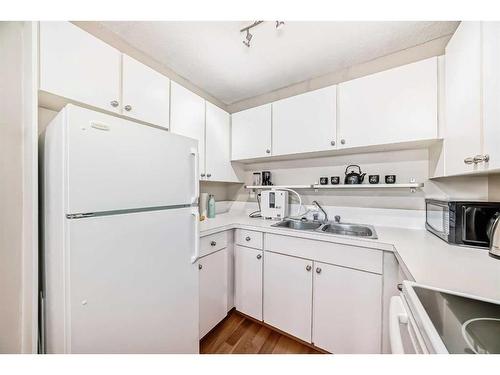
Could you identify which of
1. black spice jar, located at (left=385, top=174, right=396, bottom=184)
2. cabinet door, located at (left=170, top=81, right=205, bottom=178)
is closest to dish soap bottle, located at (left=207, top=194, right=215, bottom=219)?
cabinet door, located at (left=170, top=81, right=205, bottom=178)

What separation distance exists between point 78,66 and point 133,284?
1165mm

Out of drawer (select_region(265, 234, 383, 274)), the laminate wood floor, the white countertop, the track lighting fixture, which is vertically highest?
the track lighting fixture

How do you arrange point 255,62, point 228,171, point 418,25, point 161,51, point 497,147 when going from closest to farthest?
1. point 497,147
2. point 418,25
3. point 161,51
4. point 255,62
5. point 228,171

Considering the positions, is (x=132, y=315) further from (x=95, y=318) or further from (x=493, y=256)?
(x=493, y=256)

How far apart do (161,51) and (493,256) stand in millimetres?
2439

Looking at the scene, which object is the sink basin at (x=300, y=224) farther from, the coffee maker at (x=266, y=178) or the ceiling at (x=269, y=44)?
the ceiling at (x=269, y=44)

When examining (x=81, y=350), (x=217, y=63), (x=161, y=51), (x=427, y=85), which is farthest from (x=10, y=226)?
(x=427, y=85)

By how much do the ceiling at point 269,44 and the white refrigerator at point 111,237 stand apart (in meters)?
0.87

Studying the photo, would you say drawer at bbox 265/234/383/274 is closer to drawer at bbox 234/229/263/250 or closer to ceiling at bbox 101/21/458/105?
drawer at bbox 234/229/263/250

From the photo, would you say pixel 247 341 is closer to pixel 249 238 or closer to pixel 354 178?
pixel 249 238

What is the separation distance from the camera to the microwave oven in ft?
3.22

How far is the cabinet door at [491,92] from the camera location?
719mm

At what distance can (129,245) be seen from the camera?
857 millimetres

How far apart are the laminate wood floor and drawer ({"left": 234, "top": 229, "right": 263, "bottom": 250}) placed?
0.68m
